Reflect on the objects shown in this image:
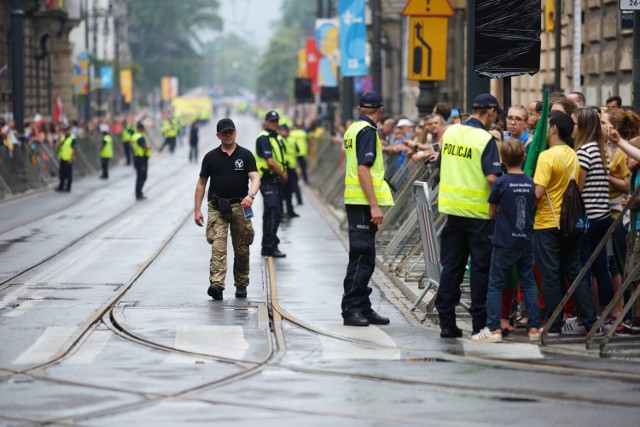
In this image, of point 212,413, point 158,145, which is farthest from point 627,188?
point 158,145

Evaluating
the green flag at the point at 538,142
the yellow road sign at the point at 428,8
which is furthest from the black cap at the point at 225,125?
the yellow road sign at the point at 428,8

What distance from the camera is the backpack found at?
38.0 feet

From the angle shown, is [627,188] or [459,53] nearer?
[627,188]

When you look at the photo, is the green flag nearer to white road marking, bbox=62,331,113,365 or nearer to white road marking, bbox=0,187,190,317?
white road marking, bbox=62,331,113,365

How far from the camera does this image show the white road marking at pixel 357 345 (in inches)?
429

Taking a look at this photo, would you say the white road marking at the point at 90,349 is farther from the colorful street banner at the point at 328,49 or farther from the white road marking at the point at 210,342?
the colorful street banner at the point at 328,49

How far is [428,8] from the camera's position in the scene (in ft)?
65.5

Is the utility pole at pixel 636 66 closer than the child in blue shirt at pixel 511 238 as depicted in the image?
No

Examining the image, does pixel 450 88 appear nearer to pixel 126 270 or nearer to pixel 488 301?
pixel 126 270

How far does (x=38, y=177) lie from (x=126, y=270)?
22.5 meters

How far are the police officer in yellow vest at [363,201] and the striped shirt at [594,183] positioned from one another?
1633mm

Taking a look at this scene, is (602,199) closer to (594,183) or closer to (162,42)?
(594,183)

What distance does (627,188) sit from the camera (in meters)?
12.1

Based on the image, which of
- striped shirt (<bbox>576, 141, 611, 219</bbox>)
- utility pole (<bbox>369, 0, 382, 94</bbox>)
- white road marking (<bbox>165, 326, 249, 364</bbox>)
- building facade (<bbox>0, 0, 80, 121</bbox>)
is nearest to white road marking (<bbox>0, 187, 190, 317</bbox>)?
white road marking (<bbox>165, 326, 249, 364</bbox>)
